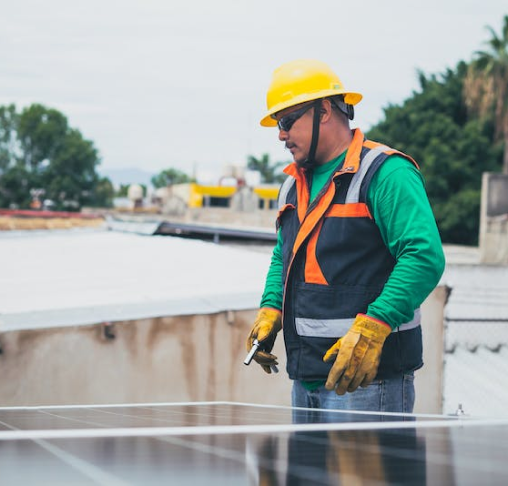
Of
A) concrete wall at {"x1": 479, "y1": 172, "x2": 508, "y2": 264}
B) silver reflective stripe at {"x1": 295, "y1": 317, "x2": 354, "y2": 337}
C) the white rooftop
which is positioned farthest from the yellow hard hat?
concrete wall at {"x1": 479, "y1": 172, "x2": 508, "y2": 264}

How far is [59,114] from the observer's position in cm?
8631

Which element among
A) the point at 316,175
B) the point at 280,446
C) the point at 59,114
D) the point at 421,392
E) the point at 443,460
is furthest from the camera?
the point at 59,114

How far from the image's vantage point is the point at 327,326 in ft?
10.9

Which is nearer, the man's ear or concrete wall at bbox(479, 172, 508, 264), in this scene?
the man's ear

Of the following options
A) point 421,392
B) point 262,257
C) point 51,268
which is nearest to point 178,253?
point 262,257

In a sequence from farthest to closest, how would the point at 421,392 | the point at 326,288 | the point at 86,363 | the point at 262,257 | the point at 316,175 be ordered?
the point at 262,257
the point at 421,392
the point at 86,363
the point at 316,175
the point at 326,288

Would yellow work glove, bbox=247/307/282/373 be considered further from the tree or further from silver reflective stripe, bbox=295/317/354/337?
the tree

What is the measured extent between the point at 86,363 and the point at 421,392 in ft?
11.7

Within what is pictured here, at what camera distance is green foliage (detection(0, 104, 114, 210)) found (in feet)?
265

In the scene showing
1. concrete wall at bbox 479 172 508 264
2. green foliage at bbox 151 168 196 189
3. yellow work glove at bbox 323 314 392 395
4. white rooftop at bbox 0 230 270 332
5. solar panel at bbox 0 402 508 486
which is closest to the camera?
solar panel at bbox 0 402 508 486

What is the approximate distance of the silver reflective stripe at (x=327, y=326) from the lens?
328 centimetres

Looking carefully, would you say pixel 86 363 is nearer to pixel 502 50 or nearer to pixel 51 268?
pixel 51 268

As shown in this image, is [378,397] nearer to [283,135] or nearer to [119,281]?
[283,135]

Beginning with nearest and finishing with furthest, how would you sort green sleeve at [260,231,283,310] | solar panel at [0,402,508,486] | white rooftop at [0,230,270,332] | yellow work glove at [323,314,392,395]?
solar panel at [0,402,508,486] → yellow work glove at [323,314,392,395] → green sleeve at [260,231,283,310] → white rooftop at [0,230,270,332]
